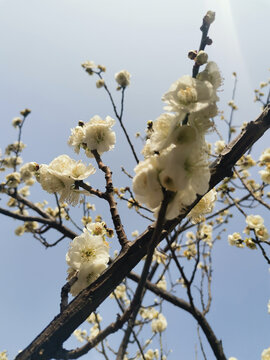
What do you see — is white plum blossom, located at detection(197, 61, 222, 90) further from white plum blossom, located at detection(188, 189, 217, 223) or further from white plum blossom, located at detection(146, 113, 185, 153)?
white plum blossom, located at detection(188, 189, 217, 223)

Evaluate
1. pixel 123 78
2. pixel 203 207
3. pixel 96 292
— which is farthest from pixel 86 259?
pixel 123 78

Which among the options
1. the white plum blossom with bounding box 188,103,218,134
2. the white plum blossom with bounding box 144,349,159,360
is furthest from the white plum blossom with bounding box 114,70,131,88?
the white plum blossom with bounding box 144,349,159,360

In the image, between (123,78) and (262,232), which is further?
(123,78)

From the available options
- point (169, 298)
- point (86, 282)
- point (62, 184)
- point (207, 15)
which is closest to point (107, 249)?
point (86, 282)

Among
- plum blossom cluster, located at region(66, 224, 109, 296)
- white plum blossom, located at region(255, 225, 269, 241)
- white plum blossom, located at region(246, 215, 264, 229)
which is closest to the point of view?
plum blossom cluster, located at region(66, 224, 109, 296)

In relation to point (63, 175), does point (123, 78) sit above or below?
above

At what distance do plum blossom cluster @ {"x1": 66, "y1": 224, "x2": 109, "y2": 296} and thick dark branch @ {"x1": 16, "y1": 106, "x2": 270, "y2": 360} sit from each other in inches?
6.3

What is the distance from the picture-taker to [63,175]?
134 cm

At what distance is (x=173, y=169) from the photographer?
76 cm

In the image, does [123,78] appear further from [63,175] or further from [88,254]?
[88,254]

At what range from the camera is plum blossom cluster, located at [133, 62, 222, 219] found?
783mm

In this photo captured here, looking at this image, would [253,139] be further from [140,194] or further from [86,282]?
[86,282]

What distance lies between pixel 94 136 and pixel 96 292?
2.96 ft

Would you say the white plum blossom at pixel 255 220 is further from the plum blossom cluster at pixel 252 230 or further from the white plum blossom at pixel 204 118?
the white plum blossom at pixel 204 118
